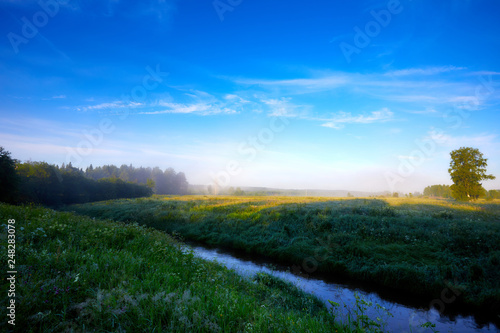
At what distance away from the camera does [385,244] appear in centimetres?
1296

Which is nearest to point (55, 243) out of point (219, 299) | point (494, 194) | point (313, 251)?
point (219, 299)

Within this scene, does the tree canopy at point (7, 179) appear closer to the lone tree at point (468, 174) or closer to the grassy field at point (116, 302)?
the grassy field at point (116, 302)

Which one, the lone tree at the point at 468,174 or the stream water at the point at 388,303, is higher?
the lone tree at the point at 468,174

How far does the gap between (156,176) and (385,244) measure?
12438 centimetres

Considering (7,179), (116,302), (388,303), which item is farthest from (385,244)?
(7,179)

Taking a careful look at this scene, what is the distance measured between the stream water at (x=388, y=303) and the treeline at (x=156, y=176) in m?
115

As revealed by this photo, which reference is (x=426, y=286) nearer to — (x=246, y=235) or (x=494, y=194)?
(x=246, y=235)

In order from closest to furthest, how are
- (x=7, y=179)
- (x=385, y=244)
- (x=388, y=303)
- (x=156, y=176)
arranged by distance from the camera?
(x=388, y=303) < (x=385, y=244) < (x=7, y=179) < (x=156, y=176)

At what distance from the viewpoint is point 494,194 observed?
101 meters

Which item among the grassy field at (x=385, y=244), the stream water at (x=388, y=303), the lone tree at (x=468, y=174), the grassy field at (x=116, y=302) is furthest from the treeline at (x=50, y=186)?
the lone tree at (x=468, y=174)

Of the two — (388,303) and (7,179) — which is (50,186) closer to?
(7,179)

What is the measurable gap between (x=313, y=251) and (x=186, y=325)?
11.3 meters

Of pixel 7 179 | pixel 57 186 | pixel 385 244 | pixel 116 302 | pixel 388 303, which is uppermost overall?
pixel 7 179

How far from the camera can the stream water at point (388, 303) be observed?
7.12 m
